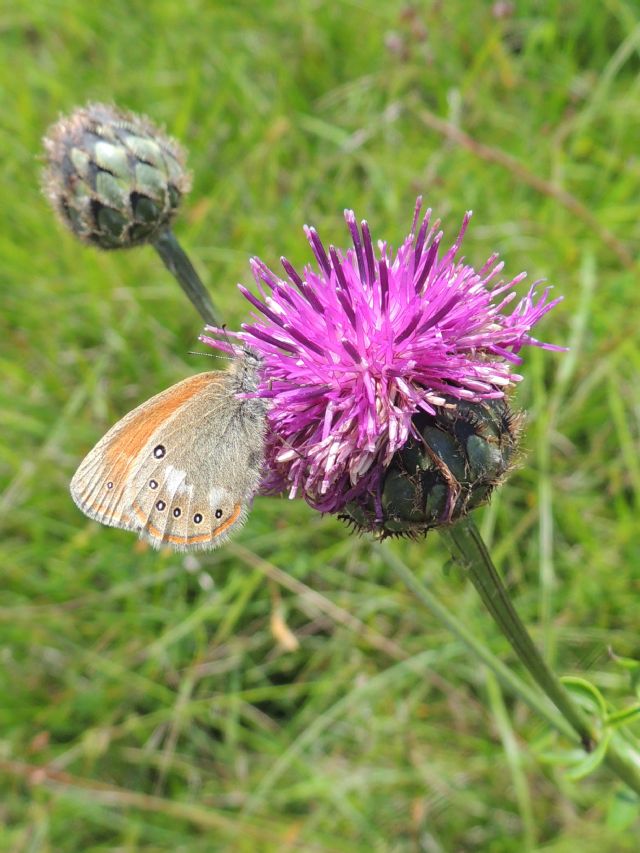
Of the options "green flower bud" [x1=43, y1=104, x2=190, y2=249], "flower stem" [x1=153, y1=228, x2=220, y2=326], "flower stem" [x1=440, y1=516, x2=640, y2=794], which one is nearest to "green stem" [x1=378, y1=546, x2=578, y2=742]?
"flower stem" [x1=440, y1=516, x2=640, y2=794]

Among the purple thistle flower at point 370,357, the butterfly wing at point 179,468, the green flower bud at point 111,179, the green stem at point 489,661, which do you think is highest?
the green flower bud at point 111,179

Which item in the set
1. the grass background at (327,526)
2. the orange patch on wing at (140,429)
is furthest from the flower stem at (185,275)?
the grass background at (327,526)

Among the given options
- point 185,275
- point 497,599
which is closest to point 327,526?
point 185,275

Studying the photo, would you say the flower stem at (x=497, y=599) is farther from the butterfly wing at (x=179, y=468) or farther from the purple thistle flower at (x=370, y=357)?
the butterfly wing at (x=179, y=468)

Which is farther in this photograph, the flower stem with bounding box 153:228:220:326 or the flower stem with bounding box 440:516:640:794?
the flower stem with bounding box 153:228:220:326

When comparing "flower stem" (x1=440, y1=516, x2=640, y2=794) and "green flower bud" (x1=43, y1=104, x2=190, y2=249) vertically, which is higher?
"green flower bud" (x1=43, y1=104, x2=190, y2=249)

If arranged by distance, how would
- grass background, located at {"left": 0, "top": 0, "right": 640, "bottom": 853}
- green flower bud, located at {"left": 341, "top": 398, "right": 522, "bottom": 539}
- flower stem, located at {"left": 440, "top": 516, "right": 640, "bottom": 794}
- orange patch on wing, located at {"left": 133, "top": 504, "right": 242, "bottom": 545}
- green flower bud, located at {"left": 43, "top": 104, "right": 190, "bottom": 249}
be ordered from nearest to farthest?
green flower bud, located at {"left": 341, "top": 398, "right": 522, "bottom": 539}, flower stem, located at {"left": 440, "top": 516, "right": 640, "bottom": 794}, orange patch on wing, located at {"left": 133, "top": 504, "right": 242, "bottom": 545}, green flower bud, located at {"left": 43, "top": 104, "right": 190, "bottom": 249}, grass background, located at {"left": 0, "top": 0, "right": 640, "bottom": 853}

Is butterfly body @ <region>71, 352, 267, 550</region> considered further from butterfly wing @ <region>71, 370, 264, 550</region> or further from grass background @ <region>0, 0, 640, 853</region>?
grass background @ <region>0, 0, 640, 853</region>
